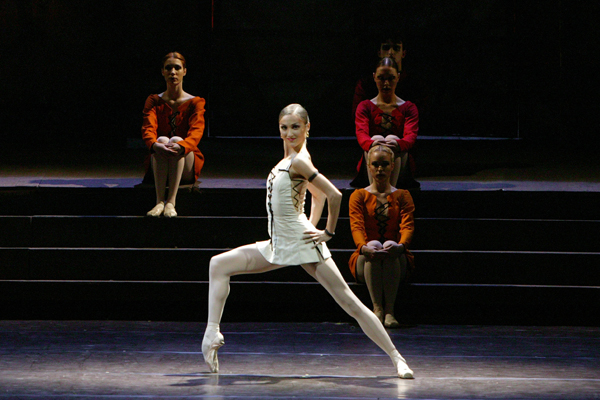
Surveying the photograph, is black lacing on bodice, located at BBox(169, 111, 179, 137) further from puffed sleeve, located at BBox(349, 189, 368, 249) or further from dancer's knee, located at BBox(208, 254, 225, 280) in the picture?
dancer's knee, located at BBox(208, 254, 225, 280)

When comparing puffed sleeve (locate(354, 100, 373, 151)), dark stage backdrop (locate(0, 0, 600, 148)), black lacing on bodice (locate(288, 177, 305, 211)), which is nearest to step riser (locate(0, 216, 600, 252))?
puffed sleeve (locate(354, 100, 373, 151))

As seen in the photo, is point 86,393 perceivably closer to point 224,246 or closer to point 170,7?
point 224,246

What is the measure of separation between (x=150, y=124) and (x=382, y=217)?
195cm

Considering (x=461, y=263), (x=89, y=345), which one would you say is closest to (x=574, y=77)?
(x=461, y=263)

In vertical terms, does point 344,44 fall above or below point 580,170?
above

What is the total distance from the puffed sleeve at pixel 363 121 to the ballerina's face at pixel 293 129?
1802 mm

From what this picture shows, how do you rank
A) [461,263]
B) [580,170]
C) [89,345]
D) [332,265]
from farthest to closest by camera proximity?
[580,170] → [461,263] → [89,345] → [332,265]

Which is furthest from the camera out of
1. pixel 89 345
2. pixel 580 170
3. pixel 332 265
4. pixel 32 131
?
pixel 32 131

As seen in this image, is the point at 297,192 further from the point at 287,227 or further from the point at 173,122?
the point at 173,122

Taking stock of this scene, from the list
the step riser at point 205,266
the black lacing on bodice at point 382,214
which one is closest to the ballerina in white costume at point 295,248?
the black lacing on bodice at point 382,214

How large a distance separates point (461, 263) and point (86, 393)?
9.90 ft

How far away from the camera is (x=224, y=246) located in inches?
263

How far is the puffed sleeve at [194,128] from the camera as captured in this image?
671cm

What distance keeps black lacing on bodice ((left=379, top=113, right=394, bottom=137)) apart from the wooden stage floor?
1.54 m
